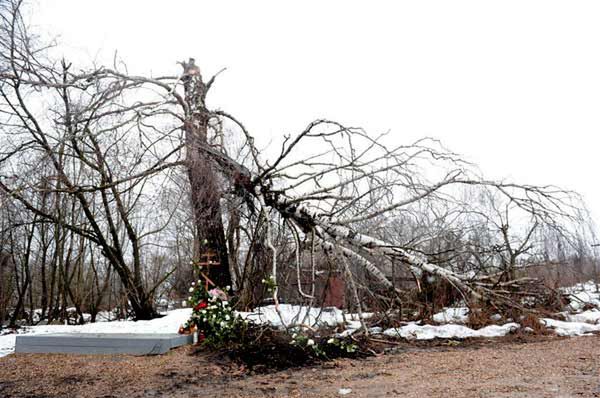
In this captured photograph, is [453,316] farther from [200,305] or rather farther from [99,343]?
[99,343]

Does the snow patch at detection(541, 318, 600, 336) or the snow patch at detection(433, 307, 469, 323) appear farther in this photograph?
the snow patch at detection(433, 307, 469, 323)

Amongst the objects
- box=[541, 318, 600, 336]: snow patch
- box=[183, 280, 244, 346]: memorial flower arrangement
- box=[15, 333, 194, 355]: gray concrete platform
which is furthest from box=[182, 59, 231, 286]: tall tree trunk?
box=[541, 318, 600, 336]: snow patch

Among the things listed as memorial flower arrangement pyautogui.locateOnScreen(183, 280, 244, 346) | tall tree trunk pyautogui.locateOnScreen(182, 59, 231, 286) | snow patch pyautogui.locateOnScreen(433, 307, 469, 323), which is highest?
tall tree trunk pyautogui.locateOnScreen(182, 59, 231, 286)

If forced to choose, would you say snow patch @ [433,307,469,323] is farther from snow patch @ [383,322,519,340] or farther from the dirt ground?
the dirt ground

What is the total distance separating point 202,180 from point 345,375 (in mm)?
3482

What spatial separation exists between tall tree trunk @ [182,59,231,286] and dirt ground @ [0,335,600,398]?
7.14 feet

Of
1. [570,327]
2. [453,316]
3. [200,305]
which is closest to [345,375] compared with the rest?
[200,305]

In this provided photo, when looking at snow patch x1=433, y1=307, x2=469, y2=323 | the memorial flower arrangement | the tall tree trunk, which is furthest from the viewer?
snow patch x1=433, y1=307, x2=469, y2=323

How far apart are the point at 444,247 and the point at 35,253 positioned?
9885 mm

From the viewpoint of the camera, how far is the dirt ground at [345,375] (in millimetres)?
3785

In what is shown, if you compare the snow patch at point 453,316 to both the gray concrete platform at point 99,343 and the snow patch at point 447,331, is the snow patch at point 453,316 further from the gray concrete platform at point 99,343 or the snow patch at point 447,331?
the gray concrete platform at point 99,343

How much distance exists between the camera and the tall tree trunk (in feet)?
22.1

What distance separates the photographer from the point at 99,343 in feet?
20.0

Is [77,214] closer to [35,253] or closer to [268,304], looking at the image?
[35,253]
